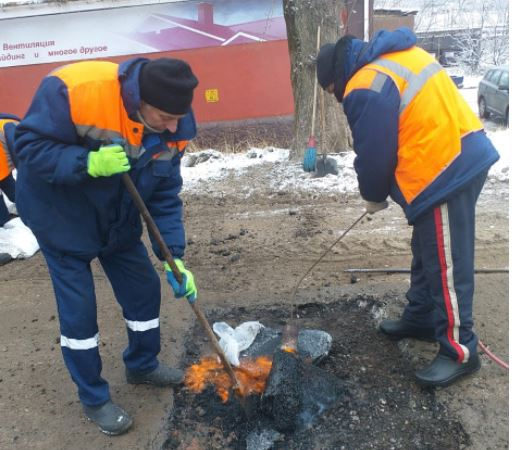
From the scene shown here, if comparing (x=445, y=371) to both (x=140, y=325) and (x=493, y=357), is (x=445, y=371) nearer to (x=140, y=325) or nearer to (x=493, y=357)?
(x=493, y=357)

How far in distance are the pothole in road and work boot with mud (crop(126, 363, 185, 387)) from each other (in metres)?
0.08

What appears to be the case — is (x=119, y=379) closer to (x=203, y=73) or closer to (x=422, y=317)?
(x=422, y=317)

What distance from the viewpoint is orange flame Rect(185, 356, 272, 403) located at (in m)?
3.01

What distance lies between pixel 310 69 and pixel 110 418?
6.03 meters

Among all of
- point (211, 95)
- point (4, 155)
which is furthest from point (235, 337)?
point (211, 95)

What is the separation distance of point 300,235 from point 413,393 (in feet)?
8.18

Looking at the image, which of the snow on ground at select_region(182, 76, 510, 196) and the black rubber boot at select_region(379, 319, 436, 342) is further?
the snow on ground at select_region(182, 76, 510, 196)

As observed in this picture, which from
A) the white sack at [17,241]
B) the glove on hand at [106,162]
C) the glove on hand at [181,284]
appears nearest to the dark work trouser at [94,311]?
the glove on hand at [181,284]

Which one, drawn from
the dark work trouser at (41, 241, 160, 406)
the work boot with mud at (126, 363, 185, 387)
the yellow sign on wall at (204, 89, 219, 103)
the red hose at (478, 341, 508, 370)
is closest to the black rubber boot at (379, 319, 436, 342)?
the red hose at (478, 341, 508, 370)

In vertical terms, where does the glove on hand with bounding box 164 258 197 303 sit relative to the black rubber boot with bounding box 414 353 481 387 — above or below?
above

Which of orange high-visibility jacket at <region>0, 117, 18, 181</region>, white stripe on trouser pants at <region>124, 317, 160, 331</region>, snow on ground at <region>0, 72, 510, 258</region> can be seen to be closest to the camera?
white stripe on trouser pants at <region>124, 317, 160, 331</region>

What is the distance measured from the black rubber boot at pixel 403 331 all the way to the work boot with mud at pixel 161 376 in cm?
141

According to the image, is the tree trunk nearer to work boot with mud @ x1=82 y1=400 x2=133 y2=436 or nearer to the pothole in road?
the pothole in road

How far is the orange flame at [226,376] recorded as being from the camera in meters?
3.01
